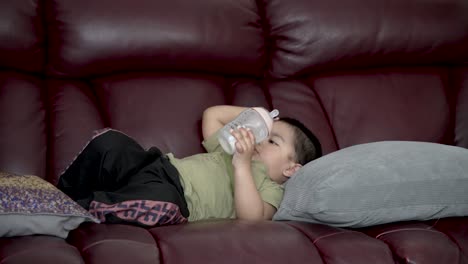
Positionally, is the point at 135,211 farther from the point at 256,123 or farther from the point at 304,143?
the point at 304,143

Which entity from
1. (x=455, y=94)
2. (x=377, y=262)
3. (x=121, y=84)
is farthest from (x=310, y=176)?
(x=455, y=94)

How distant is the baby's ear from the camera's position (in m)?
1.99

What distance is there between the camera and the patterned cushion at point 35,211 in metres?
1.37

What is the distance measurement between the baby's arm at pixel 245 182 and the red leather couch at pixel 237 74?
0.45ft

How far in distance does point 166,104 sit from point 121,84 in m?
0.16

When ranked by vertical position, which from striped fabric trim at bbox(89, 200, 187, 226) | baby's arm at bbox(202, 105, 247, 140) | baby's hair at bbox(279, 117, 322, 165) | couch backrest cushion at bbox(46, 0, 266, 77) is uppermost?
couch backrest cushion at bbox(46, 0, 266, 77)

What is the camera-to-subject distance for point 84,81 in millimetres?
2094

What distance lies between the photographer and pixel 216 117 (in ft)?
6.63

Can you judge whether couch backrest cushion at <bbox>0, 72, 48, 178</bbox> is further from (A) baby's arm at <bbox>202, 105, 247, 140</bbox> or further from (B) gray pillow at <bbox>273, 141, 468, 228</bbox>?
(B) gray pillow at <bbox>273, 141, 468, 228</bbox>

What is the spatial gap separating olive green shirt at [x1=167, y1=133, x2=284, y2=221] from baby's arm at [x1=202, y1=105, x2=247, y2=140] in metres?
0.07

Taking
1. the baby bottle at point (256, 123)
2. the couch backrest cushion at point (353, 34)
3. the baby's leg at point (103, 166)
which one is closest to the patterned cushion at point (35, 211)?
the baby's leg at point (103, 166)

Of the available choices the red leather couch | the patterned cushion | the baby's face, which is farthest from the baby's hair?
the patterned cushion

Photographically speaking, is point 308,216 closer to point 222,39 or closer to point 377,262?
point 377,262

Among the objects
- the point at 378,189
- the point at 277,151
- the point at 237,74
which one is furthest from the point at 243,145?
the point at 237,74
